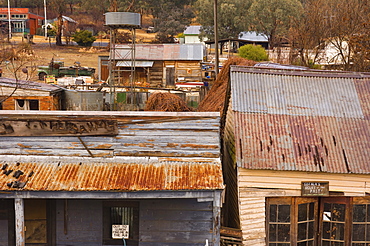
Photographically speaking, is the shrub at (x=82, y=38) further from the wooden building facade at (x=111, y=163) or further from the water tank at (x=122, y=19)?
the wooden building facade at (x=111, y=163)

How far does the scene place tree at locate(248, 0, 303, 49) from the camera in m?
49.0

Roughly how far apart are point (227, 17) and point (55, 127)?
158 feet

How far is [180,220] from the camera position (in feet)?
33.5

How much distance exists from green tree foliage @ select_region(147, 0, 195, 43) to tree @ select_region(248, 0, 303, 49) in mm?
15430

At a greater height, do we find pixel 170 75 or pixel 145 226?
pixel 170 75

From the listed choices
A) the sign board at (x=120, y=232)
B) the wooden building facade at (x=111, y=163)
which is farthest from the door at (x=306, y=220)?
the sign board at (x=120, y=232)

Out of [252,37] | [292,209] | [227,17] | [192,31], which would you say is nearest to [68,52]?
[192,31]

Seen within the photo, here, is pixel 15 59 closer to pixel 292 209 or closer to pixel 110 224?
pixel 110 224

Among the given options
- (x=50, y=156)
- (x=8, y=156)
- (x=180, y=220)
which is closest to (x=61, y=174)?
(x=50, y=156)

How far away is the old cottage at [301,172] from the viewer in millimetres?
10234

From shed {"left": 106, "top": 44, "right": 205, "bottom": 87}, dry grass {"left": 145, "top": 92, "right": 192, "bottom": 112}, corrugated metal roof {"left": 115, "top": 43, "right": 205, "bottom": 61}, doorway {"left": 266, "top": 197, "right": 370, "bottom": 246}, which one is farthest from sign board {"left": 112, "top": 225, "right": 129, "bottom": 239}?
corrugated metal roof {"left": 115, "top": 43, "right": 205, "bottom": 61}

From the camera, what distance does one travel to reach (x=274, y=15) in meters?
49.7

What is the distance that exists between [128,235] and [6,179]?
2.98m

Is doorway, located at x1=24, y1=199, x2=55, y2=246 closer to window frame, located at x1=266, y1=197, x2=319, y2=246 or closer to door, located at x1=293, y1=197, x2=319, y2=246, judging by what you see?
window frame, located at x1=266, y1=197, x2=319, y2=246
